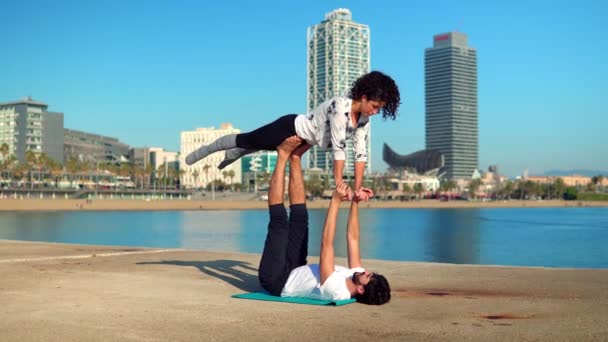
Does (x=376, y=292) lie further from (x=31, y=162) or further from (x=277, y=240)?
(x=31, y=162)

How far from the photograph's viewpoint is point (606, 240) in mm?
54625

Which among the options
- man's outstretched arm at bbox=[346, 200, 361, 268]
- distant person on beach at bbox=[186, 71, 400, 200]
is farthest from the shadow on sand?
distant person on beach at bbox=[186, 71, 400, 200]

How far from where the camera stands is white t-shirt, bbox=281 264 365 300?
7656mm

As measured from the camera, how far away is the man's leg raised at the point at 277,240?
8188 millimetres

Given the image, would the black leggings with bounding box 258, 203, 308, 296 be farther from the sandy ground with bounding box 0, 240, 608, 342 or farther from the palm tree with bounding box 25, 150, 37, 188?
the palm tree with bounding box 25, 150, 37, 188

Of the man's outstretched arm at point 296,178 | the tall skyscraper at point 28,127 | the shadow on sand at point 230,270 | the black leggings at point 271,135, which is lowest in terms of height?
the shadow on sand at point 230,270

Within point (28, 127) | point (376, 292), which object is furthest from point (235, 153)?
point (28, 127)

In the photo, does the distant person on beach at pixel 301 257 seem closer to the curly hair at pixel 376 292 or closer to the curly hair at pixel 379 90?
the curly hair at pixel 376 292

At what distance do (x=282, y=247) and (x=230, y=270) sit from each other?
152 inches

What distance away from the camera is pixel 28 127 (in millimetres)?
172000

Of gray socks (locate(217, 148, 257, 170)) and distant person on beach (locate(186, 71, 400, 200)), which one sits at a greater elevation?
distant person on beach (locate(186, 71, 400, 200))

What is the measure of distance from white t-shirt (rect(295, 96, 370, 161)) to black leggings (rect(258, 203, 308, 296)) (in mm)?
962

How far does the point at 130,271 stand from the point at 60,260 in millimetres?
2893

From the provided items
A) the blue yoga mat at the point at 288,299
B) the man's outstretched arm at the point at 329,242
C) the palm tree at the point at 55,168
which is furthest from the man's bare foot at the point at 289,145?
the palm tree at the point at 55,168
